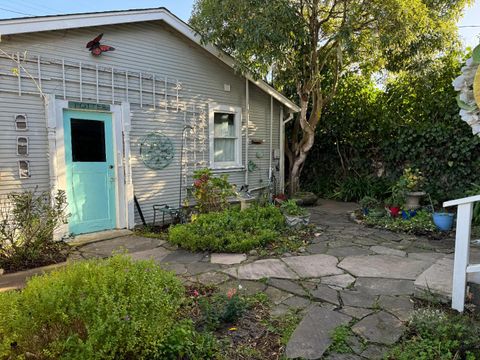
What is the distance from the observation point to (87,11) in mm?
4898

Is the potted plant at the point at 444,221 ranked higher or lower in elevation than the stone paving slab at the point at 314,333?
higher

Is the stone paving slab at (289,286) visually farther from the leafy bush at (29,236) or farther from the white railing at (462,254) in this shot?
the leafy bush at (29,236)

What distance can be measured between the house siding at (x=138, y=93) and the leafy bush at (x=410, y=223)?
3.19 metres

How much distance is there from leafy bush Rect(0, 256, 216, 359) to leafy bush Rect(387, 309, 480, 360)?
135 centimetres

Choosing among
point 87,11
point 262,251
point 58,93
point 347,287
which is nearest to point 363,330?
point 347,287

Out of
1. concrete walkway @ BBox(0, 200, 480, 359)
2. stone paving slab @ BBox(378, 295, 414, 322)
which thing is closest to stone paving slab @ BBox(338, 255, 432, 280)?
concrete walkway @ BBox(0, 200, 480, 359)

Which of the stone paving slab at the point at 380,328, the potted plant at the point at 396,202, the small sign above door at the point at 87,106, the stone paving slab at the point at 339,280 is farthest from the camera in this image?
the potted plant at the point at 396,202

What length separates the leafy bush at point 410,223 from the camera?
5.50m

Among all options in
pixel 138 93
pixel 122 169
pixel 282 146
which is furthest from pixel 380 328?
pixel 282 146

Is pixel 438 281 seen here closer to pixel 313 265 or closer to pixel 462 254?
pixel 462 254

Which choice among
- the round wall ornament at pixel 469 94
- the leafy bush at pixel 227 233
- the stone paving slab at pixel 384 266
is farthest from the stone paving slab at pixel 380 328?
the leafy bush at pixel 227 233

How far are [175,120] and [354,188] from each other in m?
5.30

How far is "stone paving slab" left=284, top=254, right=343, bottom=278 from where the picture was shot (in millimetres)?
3600

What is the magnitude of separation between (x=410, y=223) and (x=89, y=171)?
18.3 ft
